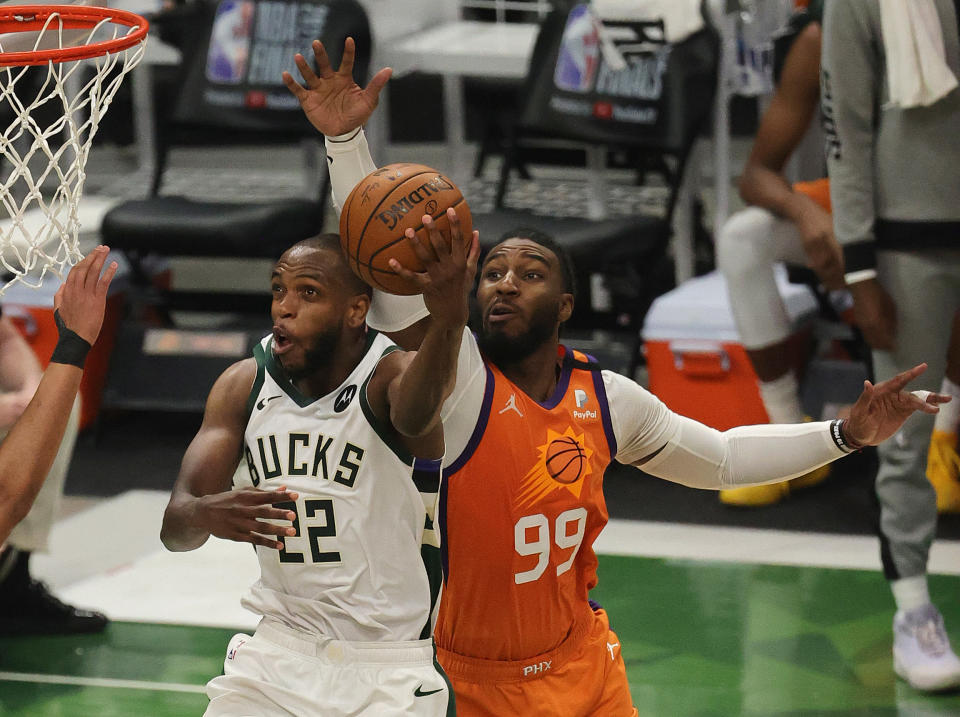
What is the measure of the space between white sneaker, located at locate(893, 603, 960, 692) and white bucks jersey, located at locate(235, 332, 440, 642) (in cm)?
188

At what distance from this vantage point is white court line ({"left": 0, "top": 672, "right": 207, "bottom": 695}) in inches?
174

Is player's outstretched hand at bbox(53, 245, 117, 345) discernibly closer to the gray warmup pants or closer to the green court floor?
the green court floor

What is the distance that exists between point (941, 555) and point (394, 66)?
3.47 m

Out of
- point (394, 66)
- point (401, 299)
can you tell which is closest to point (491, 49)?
point (394, 66)

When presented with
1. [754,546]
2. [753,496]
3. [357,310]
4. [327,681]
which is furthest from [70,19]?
[753,496]

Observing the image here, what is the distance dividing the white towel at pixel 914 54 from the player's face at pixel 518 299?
1373 millimetres

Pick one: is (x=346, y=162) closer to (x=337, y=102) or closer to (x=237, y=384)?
(x=337, y=102)

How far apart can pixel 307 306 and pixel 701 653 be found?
2.17m

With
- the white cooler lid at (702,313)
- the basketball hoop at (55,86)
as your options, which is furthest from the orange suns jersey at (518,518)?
the white cooler lid at (702,313)

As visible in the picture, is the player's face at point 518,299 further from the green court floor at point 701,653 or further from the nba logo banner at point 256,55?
the nba logo banner at point 256,55

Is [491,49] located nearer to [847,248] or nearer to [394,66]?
[394,66]

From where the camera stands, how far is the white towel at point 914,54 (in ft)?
13.1

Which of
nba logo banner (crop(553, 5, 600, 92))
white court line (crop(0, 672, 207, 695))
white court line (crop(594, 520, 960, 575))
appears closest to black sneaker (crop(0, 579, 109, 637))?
white court line (crop(0, 672, 207, 695))

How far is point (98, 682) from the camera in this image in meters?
4.50
